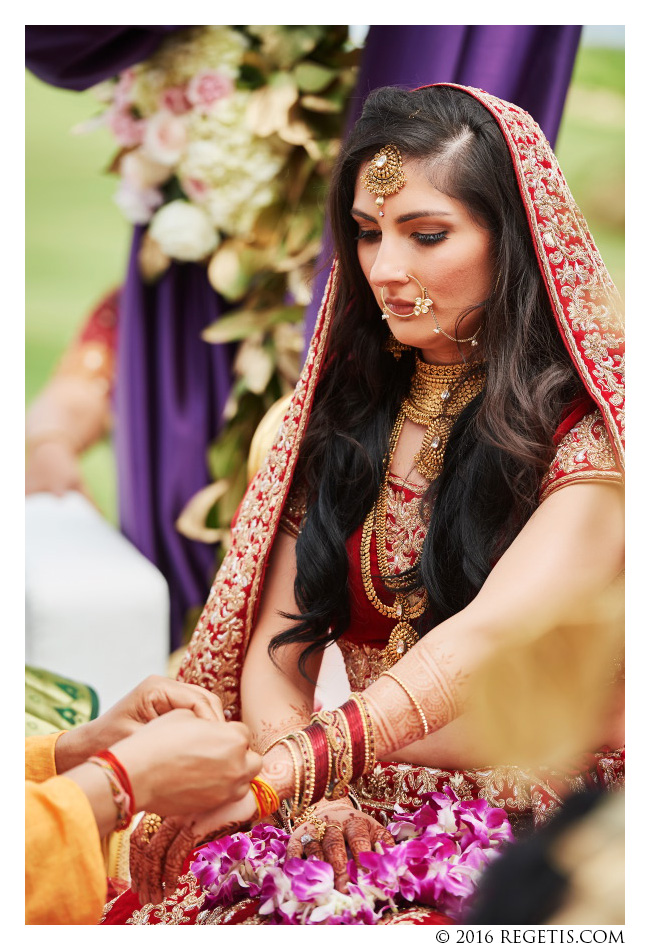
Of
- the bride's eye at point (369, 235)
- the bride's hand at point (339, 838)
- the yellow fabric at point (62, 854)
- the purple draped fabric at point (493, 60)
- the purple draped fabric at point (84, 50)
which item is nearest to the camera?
the yellow fabric at point (62, 854)

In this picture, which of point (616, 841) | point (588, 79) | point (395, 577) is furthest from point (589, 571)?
point (588, 79)

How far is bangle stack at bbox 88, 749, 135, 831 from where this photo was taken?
1413mm

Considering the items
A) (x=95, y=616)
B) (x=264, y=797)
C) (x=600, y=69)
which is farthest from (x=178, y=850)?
(x=600, y=69)

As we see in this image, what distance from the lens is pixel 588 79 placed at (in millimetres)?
2115

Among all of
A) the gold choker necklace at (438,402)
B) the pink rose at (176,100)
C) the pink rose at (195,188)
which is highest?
the pink rose at (176,100)

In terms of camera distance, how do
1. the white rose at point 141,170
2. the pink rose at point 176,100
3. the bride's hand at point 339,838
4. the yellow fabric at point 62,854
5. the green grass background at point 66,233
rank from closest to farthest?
the yellow fabric at point 62,854, the bride's hand at point 339,838, the green grass background at point 66,233, the pink rose at point 176,100, the white rose at point 141,170

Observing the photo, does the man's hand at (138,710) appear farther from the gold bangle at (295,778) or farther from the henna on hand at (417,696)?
the henna on hand at (417,696)

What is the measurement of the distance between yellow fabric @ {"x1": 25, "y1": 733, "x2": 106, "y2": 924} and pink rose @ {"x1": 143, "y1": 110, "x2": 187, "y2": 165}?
2.01m

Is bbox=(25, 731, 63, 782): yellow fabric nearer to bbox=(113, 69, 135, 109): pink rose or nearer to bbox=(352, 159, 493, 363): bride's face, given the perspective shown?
bbox=(352, 159, 493, 363): bride's face

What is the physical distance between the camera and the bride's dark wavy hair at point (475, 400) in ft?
5.55

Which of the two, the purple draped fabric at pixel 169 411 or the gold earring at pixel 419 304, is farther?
the purple draped fabric at pixel 169 411

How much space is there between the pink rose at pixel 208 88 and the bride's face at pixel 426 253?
123cm

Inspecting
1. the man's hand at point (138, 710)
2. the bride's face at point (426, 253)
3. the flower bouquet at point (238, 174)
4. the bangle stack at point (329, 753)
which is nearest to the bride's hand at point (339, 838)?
the bangle stack at point (329, 753)

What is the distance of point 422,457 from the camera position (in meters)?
1.86
